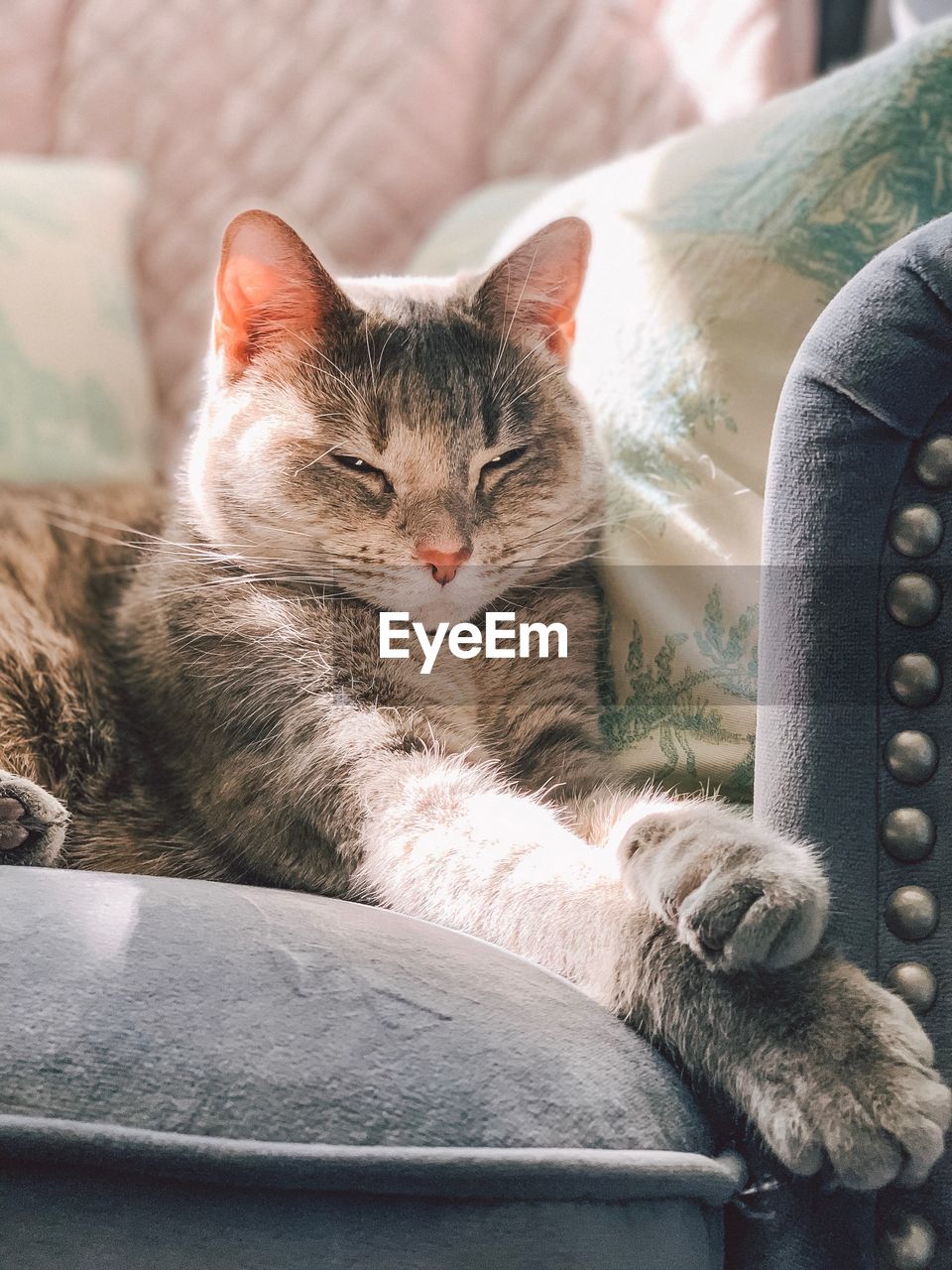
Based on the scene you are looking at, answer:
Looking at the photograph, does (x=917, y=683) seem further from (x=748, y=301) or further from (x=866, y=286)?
(x=748, y=301)

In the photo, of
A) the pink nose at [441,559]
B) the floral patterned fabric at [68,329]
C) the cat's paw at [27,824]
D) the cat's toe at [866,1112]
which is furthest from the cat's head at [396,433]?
the floral patterned fabric at [68,329]

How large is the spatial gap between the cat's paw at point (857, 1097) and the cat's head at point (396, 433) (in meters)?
0.49

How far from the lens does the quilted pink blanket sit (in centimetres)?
191

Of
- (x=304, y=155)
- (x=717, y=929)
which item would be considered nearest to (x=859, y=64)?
(x=717, y=929)

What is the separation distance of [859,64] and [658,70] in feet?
3.16

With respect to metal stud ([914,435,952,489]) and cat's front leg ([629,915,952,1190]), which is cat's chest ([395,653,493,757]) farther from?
metal stud ([914,435,952,489])

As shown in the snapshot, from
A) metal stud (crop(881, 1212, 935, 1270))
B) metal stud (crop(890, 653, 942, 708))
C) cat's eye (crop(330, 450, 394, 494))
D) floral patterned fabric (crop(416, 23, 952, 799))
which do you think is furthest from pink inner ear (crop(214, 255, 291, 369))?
metal stud (crop(881, 1212, 935, 1270))

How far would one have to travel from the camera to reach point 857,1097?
→ 0.59 meters

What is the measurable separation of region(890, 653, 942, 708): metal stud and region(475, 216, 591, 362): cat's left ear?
0.57 metres

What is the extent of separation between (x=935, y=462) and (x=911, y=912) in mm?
264

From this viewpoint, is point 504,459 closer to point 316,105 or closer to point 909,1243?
point 909,1243

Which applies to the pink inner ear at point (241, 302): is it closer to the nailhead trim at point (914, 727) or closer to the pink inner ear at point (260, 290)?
the pink inner ear at point (260, 290)

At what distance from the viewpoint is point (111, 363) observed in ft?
5.88

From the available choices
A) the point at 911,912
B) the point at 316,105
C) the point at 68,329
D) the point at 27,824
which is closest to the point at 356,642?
the point at 27,824
